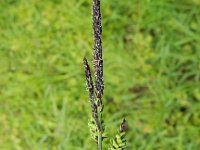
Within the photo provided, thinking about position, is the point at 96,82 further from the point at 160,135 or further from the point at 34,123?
the point at 34,123

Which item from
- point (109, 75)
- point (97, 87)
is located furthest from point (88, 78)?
point (109, 75)

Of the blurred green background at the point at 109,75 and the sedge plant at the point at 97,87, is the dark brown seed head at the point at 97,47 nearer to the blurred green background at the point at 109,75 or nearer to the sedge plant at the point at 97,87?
the sedge plant at the point at 97,87

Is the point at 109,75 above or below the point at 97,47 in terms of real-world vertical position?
above

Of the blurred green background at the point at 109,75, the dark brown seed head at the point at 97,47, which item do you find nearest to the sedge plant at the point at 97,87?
the dark brown seed head at the point at 97,47

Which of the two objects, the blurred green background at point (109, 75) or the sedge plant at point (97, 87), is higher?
the blurred green background at point (109, 75)

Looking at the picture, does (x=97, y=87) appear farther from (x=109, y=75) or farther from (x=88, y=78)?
Result: (x=109, y=75)
